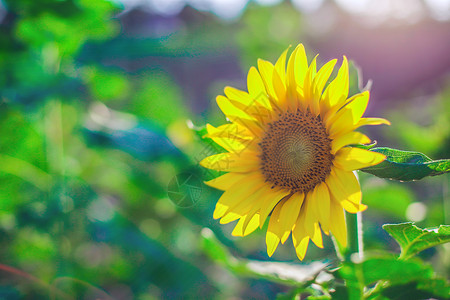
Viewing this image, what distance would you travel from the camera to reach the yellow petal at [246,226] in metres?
0.77

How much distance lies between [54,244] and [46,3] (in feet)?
3.45

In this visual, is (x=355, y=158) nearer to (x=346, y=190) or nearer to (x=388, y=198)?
(x=346, y=190)

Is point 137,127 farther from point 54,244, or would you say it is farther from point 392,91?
point 392,91

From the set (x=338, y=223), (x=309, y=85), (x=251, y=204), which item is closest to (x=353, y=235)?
(x=338, y=223)

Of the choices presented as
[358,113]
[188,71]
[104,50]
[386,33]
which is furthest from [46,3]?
[386,33]

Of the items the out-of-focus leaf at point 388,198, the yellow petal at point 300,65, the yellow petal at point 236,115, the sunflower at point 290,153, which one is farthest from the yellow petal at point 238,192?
the out-of-focus leaf at point 388,198

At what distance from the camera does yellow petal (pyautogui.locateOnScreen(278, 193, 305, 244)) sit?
75cm

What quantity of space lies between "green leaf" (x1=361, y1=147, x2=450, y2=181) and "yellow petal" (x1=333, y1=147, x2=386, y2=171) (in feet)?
0.13

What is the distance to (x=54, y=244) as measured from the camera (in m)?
1.79

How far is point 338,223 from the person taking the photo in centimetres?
70

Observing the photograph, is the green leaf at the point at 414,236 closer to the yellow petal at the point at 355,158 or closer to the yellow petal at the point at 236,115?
the yellow petal at the point at 355,158

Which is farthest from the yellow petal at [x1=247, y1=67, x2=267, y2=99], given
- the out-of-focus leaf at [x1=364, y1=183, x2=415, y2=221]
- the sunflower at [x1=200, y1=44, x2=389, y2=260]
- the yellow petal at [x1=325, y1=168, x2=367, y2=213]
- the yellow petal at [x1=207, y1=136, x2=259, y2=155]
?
the out-of-focus leaf at [x1=364, y1=183, x2=415, y2=221]

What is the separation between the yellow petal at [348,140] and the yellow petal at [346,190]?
47mm

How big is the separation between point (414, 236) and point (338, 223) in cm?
14
